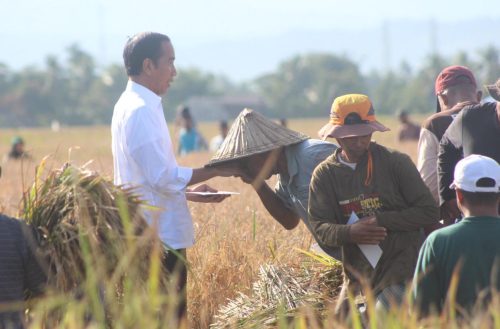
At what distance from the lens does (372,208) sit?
530 centimetres

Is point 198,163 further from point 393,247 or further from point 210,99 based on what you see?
point 210,99

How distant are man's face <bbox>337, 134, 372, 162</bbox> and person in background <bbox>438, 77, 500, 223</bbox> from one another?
66 cm

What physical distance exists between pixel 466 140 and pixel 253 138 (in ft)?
3.58

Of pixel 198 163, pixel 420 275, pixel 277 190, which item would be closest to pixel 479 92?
pixel 277 190

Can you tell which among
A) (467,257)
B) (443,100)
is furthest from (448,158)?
(467,257)

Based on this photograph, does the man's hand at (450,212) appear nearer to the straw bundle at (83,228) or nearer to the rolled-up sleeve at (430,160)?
the rolled-up sleeve at (430,160)

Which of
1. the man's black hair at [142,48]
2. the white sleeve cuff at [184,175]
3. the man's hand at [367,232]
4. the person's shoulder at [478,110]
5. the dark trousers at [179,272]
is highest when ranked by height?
the man's black hair at [142,48]

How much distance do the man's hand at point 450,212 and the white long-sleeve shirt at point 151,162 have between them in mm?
1328

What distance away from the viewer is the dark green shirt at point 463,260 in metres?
4.41

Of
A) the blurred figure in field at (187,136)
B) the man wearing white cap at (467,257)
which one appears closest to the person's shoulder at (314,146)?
the man wearing white cap at (467,257)

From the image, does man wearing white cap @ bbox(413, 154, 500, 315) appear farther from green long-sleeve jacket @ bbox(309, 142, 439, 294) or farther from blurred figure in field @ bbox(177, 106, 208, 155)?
blurred figure in field @ bbox(177, 106, 208, 155)

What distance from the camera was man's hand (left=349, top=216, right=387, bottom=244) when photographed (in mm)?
5184

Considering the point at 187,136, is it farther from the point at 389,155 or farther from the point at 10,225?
the point at 10,225

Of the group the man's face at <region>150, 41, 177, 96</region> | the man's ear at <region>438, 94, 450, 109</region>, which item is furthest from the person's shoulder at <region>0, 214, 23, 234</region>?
the man's ear at <region>438, 94, 450, 109</region>
